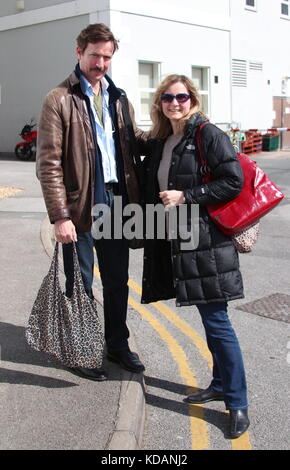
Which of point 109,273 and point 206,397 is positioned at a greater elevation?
point 109,273

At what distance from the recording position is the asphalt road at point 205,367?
10.5 ft

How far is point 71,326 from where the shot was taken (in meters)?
3.47

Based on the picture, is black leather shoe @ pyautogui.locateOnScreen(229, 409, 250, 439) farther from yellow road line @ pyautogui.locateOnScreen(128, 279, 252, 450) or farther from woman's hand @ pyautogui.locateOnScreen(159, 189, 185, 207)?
woman's hand @ pyautogui.locateOnScreen(159, 189, 185, 207)

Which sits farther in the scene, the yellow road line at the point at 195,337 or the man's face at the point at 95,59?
the man's face at the point at 95,59

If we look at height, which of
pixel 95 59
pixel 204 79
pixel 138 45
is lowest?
pixel 95 59

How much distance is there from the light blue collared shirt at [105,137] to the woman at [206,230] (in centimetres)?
37

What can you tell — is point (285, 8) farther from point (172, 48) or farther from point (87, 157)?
point (87, 157)

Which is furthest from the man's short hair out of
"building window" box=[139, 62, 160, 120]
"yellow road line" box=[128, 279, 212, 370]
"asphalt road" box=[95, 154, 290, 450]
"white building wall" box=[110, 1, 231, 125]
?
"building window" box=[139, 62, 160, 120]

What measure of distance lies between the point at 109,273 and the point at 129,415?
967 mm

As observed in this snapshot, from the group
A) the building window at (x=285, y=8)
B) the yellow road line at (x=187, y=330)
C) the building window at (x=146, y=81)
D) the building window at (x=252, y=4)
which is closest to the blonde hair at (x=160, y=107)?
the yellow road line at (x=187, y=330)

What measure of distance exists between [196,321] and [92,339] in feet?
5.37

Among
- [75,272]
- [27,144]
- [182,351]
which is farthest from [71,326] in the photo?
[27,144]

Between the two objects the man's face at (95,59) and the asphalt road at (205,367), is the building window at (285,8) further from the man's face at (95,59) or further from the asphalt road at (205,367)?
the man's face at (95,59)

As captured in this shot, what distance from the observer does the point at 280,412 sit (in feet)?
11.2
